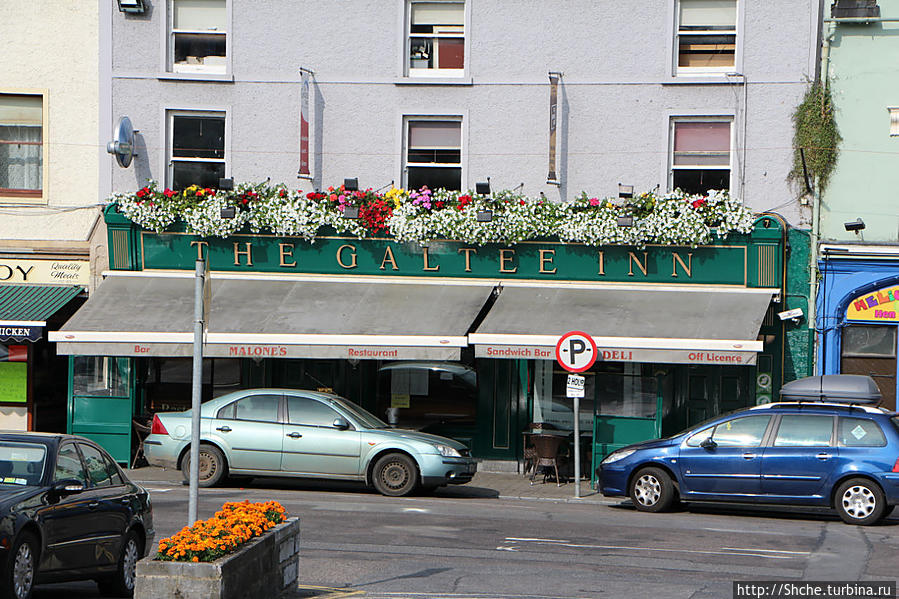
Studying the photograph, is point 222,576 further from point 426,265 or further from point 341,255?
point 341,255

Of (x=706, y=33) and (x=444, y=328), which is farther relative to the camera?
(x=706, y=33)

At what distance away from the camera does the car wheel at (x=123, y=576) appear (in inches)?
423

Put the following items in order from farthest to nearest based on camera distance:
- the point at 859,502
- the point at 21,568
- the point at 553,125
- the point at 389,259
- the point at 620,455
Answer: the point at 389,259 < the point at 553,125 < the point at 620,455 < the point at 859,502 < the point at 21,568

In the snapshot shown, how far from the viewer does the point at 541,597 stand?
1084 centimetres

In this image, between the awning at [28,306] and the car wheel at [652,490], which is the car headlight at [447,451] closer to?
the car wheel at [652,490]

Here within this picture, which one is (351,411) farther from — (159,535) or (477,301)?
(159,535)

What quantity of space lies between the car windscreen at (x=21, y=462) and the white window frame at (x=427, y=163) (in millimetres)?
13757

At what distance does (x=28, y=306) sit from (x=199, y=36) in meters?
6.20

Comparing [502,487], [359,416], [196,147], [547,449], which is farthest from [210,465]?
[196,147]

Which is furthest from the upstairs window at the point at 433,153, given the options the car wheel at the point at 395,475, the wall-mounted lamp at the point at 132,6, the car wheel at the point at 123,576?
the car wheel at the point at 123,576

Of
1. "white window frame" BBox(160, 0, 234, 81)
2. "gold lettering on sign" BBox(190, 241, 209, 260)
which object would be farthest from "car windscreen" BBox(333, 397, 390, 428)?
"white window frame" BBox(160, 0, 234, 81)

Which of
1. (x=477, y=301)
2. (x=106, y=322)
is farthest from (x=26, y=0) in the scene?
(x=477, y=301)

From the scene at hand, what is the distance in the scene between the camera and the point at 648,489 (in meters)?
17.7

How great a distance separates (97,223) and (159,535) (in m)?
11.1
